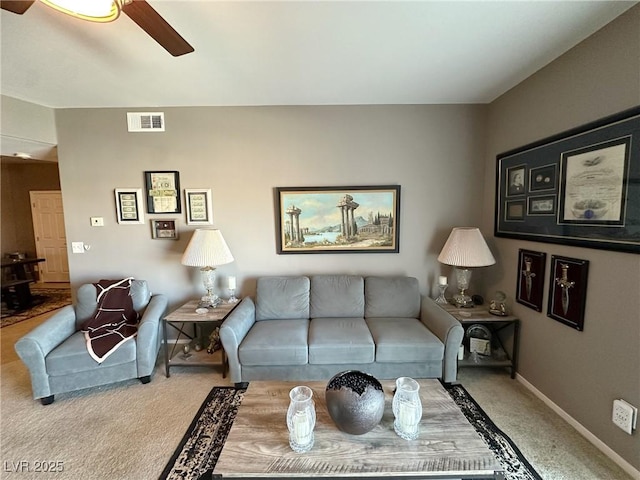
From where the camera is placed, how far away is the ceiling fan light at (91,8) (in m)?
1.18

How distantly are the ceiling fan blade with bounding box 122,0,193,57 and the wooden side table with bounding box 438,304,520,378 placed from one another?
2.85 metres

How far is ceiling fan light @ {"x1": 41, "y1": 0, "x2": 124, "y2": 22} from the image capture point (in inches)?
46.3

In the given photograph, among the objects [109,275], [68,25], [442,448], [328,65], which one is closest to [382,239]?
[328,65]

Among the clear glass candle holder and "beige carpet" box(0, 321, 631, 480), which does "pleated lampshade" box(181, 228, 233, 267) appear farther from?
the clear glass candle holder

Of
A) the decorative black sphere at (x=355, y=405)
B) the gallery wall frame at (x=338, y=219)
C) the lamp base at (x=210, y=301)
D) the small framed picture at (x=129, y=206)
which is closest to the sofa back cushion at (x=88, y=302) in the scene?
the lamp base at (x=210, y=301)

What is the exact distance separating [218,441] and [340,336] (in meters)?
1.11

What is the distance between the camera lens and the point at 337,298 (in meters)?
2.77

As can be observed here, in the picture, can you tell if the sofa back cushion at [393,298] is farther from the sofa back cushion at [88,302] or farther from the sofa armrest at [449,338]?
the sofa back cushion at [88,302]

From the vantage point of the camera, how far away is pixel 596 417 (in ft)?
5.65

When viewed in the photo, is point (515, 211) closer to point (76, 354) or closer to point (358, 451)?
point (358, 451)

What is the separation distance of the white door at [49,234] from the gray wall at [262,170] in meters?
4.04

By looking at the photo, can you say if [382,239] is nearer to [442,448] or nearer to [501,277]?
[501,277]

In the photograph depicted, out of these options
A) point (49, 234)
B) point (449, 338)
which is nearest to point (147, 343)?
point (449, 338)

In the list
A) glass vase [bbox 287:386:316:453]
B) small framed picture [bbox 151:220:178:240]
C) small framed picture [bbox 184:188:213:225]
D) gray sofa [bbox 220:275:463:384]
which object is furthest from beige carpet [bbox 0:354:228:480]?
small framed picture [bbox 184:188:213:225]
